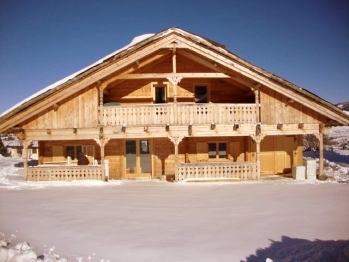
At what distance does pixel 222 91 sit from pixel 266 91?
3.27m

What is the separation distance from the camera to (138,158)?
17281mm

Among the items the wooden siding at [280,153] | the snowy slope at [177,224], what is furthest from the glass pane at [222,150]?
the snowy slope at [177,224]

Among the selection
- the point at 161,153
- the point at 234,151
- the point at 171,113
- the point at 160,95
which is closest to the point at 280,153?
the point at 234,151

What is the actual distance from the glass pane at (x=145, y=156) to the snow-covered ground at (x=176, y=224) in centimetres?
481

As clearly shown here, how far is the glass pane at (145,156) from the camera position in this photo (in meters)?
17.2

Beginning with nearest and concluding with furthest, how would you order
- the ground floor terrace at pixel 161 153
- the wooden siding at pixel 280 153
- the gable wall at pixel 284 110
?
the gable wall at pixel 284 110 → the ground floor terrace at pixel 161 153 → the wooden siding at pixel 280 153

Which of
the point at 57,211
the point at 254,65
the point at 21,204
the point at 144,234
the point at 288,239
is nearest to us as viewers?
the point at 288,239

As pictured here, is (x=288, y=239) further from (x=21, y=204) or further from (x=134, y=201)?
(x=21, y=204)

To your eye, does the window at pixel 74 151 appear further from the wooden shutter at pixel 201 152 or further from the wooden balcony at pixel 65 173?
the wooden shutter at pixel 201 152

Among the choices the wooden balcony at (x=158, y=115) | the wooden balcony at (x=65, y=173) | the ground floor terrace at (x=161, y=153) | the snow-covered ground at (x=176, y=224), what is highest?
the wooden balcony at (x=158, y=115)

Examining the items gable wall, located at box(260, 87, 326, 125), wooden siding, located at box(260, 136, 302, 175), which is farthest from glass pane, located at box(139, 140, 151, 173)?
gable wall, located at box(260, 87, 326, 125)

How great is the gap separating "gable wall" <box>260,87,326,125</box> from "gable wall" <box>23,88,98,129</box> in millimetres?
9923

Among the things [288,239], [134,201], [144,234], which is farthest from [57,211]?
[288,239]

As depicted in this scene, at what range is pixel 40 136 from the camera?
15023mm
